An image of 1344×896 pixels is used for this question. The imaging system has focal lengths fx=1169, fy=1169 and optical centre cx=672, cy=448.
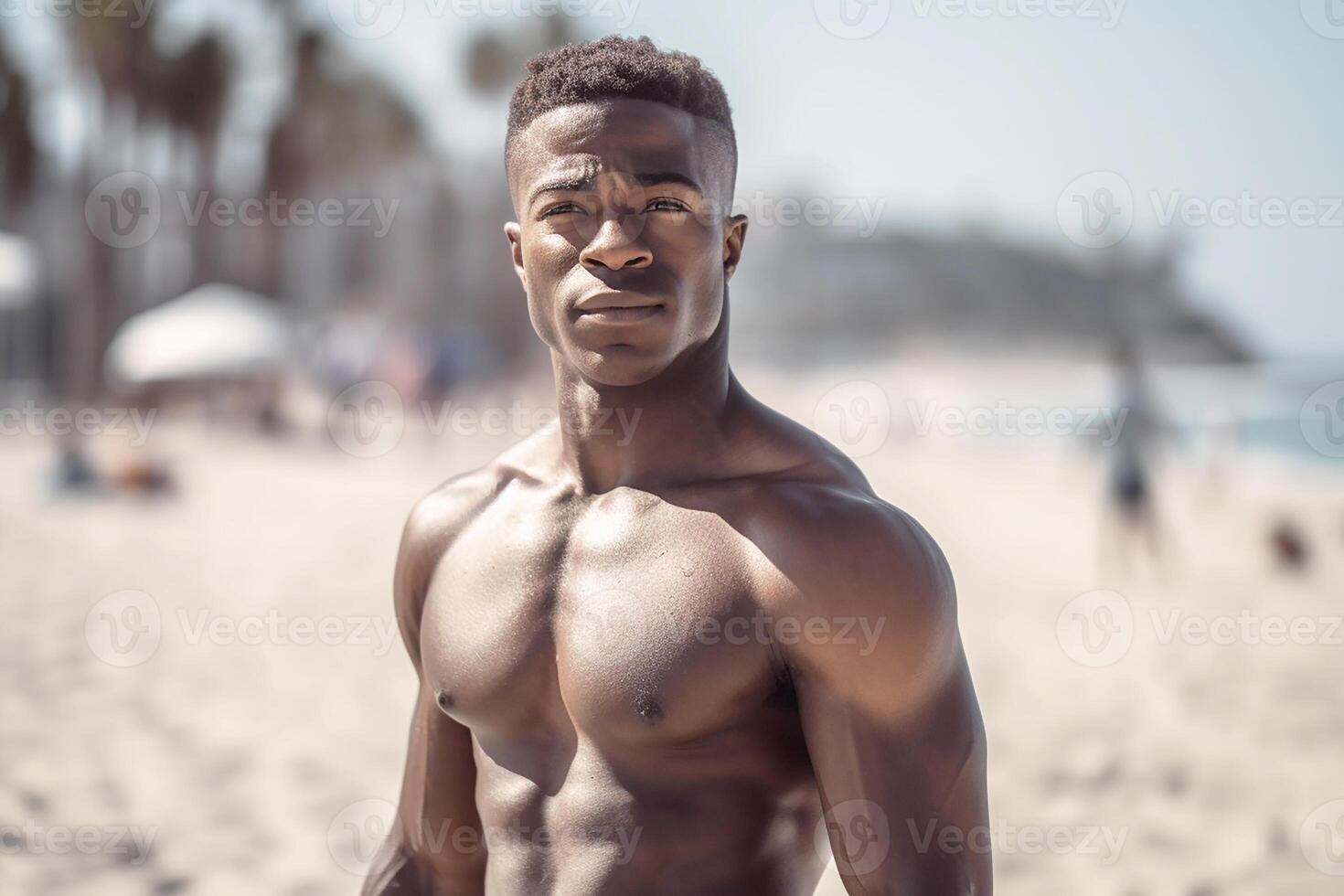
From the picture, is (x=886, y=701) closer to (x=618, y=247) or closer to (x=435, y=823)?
(x=618, y=247)

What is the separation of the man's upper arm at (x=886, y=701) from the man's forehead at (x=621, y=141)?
518mm

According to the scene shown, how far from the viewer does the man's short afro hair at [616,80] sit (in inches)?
62.3

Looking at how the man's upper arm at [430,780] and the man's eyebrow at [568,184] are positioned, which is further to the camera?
the man's upper arm at [430,780]

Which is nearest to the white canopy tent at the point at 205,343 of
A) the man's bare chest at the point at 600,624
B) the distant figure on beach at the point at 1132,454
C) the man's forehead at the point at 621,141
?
the distant figure on beach at the point at 1132,454

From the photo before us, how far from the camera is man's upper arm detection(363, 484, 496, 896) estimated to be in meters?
1.84

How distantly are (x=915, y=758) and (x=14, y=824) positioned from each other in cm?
417

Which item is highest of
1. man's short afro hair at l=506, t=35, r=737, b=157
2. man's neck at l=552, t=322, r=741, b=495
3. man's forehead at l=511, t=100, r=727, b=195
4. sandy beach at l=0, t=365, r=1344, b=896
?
man's short afro hair at l=506, t=35, r=737, b=157

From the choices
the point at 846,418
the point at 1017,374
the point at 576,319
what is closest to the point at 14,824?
the point at 576,319

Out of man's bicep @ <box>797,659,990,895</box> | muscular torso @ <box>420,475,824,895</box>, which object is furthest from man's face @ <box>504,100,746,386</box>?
man's bicep @ <box>797,659,990,895</box>

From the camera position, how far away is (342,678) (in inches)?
254

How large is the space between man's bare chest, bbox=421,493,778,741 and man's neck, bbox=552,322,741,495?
55mm

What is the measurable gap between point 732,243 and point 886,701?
0.71 m

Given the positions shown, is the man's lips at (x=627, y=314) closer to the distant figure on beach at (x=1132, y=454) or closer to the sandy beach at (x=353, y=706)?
the sandy beach at (x=353, y=706)

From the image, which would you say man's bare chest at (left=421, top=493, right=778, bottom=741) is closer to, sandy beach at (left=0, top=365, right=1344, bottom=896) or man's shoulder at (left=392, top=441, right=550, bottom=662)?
man's shoulder at (left=392, top=441, right=550, bottom=662)
